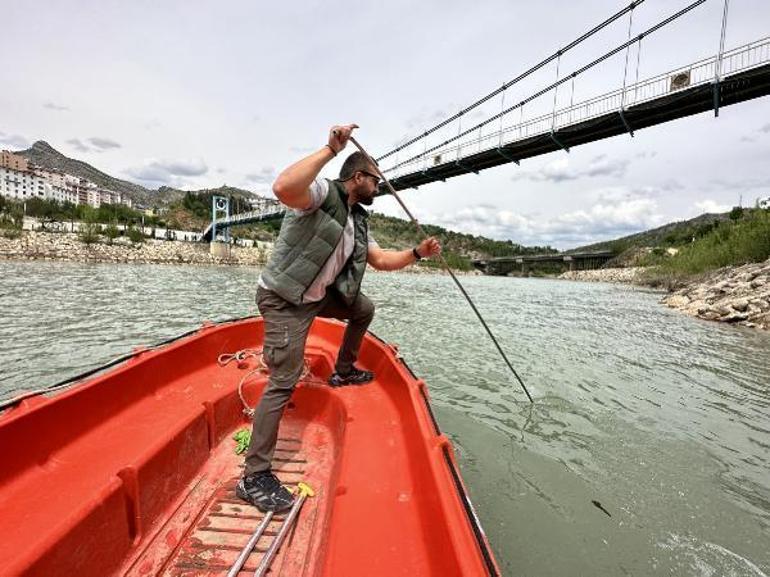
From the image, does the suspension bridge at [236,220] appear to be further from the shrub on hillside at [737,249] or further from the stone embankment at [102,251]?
the shrub on hillside at [737,249]

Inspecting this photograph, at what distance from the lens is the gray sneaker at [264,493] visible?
6.90 ft

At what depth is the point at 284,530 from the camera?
1.97 m

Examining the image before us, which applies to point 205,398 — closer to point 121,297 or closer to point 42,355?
point 42,355

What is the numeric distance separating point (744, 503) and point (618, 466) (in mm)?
857

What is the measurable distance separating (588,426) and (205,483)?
3.95m

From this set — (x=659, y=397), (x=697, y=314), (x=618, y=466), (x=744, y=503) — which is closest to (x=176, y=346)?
(x=618, y=466)

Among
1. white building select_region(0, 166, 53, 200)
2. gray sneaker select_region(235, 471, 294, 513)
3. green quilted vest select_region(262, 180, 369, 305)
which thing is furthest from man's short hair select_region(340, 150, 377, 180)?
white building select_region(0, 166, 53, 200)

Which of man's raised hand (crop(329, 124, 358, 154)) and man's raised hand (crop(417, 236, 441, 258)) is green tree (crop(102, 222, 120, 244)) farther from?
man's raised hand (crop(329, 124, 358, 154))

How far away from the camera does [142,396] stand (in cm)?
284

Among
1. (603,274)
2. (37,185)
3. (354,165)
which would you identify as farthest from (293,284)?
(37,185)

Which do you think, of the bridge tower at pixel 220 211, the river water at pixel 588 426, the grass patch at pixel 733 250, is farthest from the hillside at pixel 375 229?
the river water at pixel 588 426

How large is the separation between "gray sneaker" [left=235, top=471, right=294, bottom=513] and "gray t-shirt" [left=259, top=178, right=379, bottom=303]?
97 centimetres

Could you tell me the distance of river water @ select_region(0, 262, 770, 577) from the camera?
2670 millimetres

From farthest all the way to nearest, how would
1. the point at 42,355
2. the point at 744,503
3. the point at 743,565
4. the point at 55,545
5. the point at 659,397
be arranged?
the point at 42,355
the point at 659,397
the point at 744,503
the point at 743,565
the point at 55,545
